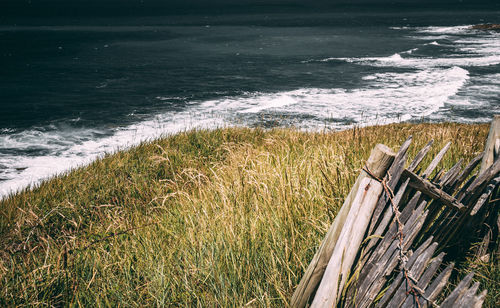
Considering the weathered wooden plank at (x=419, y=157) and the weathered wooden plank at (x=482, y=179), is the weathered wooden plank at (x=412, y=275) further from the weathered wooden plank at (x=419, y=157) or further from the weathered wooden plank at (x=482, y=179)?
the weathered wooden plank at (x=482, y=179)

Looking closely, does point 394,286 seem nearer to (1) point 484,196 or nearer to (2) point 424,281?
(2) point 424,281

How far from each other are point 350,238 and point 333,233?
0.33ft

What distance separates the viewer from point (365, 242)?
7.11ft

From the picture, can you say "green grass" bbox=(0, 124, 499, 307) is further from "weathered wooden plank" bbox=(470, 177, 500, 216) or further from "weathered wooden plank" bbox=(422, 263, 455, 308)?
"weathered wooden plank" bbox=(422, 263, 455, 308)

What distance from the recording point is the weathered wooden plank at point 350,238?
1943 mm

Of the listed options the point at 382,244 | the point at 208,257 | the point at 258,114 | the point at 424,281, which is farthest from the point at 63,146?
the point at 424,281

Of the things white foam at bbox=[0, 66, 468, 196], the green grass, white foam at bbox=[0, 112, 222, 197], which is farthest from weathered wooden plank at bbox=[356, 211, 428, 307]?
white foam at bbox=[0, 112, 222, 197]

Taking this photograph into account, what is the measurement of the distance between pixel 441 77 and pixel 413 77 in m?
2.09

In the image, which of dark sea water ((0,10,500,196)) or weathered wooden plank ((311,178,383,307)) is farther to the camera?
dark sea water ((0,10,500,196))

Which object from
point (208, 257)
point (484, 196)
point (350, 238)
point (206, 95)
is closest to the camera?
point (350, 238)

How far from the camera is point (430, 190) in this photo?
2205mm

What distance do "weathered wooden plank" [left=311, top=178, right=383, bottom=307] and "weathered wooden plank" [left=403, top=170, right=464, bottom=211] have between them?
324 mm

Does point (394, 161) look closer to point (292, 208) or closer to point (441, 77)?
point (292, 208)

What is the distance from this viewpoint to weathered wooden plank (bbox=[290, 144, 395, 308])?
1874 millimetres
